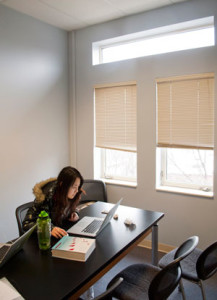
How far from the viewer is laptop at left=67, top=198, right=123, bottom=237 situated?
1901mm

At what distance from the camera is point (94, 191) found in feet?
11.3

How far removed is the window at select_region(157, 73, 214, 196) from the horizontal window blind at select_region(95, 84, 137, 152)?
36 centimetres

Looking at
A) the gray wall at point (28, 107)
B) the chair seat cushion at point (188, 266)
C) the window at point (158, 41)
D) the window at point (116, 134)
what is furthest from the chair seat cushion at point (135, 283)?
the window at point (158, 41)

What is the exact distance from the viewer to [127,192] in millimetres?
3525

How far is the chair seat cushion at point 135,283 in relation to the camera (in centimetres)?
171

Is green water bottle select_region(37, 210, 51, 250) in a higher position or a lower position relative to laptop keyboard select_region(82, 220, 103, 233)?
higher

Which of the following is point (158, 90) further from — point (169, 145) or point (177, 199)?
point (177, 199)

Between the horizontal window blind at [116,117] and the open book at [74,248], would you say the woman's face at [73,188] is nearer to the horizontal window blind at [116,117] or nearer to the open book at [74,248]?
the open book at [74,248]

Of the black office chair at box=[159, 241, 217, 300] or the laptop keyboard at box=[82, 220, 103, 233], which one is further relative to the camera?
the laptop keyboard at box=[82, 220, 103, 233]

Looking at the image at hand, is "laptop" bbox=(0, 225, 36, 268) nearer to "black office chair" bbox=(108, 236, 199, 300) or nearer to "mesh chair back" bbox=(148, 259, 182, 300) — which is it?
"black office chair" bbox=(108, 236, 199, 300)

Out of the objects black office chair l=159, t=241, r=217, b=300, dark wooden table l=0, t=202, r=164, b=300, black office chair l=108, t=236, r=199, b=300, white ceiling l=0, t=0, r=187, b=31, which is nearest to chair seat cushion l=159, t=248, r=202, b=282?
black office chair l=159, t=241, r=217, b=300

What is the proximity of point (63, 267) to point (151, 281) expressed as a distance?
51cm

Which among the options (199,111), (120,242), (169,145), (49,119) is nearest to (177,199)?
(169,145)

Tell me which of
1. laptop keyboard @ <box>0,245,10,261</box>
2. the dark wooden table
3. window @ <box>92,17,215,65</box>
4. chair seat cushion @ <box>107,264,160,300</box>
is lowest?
chair seat cushion @ <box>107,264,160,300</box>
